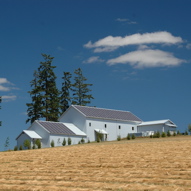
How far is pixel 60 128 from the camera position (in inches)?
2435

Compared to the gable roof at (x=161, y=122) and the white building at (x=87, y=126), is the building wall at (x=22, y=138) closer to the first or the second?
the white building at (x=87, y=126)

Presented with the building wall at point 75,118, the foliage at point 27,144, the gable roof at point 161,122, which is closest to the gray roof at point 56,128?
the building wall at point 75,118

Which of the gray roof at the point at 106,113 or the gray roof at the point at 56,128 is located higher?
the gray roof at the point at 106,113

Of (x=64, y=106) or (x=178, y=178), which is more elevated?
(x=64, y=106)

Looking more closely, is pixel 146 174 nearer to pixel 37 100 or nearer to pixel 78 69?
pixel 37 100

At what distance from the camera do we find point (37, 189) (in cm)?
1185

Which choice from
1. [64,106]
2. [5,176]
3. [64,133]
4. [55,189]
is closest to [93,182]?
[55,189]

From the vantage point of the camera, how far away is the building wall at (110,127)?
6612cm

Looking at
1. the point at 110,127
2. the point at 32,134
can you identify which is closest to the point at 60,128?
the point at 32,134

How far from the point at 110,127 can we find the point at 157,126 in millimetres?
9301

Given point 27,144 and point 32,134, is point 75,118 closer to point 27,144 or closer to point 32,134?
point 32,134

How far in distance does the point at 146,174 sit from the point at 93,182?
2.14 metres

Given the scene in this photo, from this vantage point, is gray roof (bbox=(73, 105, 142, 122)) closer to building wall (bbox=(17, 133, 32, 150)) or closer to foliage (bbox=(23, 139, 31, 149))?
building wall (bbox=(17, 133, 32, 150))

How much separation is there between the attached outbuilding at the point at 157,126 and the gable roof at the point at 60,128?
13.9 metres
